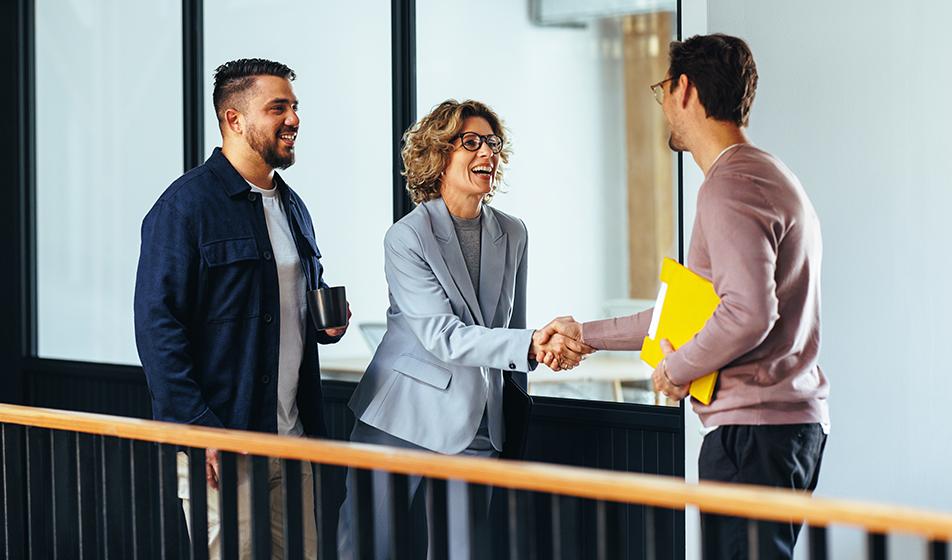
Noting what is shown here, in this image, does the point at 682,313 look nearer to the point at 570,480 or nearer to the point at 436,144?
the point at 570,480

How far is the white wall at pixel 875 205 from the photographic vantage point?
120 inches

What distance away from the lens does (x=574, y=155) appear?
424 centimetres

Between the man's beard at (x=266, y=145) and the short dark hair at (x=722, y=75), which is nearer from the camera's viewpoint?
the short dark hair at (x=722, y=75)

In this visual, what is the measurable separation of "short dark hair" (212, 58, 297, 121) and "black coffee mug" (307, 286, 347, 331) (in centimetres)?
56

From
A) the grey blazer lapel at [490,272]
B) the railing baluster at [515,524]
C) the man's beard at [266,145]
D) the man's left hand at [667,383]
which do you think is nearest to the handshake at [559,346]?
the grey blazer lapel at [490,272]

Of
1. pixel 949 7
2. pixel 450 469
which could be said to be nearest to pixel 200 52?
pixel 949 7

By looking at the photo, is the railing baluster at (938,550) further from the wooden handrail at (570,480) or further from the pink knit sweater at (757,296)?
the pink knit sweater at (757,296)

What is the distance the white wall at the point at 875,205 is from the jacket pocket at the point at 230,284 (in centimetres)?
137

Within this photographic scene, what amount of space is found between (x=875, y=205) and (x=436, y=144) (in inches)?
45.0

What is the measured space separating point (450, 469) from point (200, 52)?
3448mm

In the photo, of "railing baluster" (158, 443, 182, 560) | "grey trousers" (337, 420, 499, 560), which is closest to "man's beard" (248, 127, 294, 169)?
"grey trousers" (337, 420, 499, 560)

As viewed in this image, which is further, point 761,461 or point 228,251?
point 228,251

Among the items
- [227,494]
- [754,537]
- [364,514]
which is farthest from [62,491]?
[754,537]

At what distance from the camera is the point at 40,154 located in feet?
19.4
